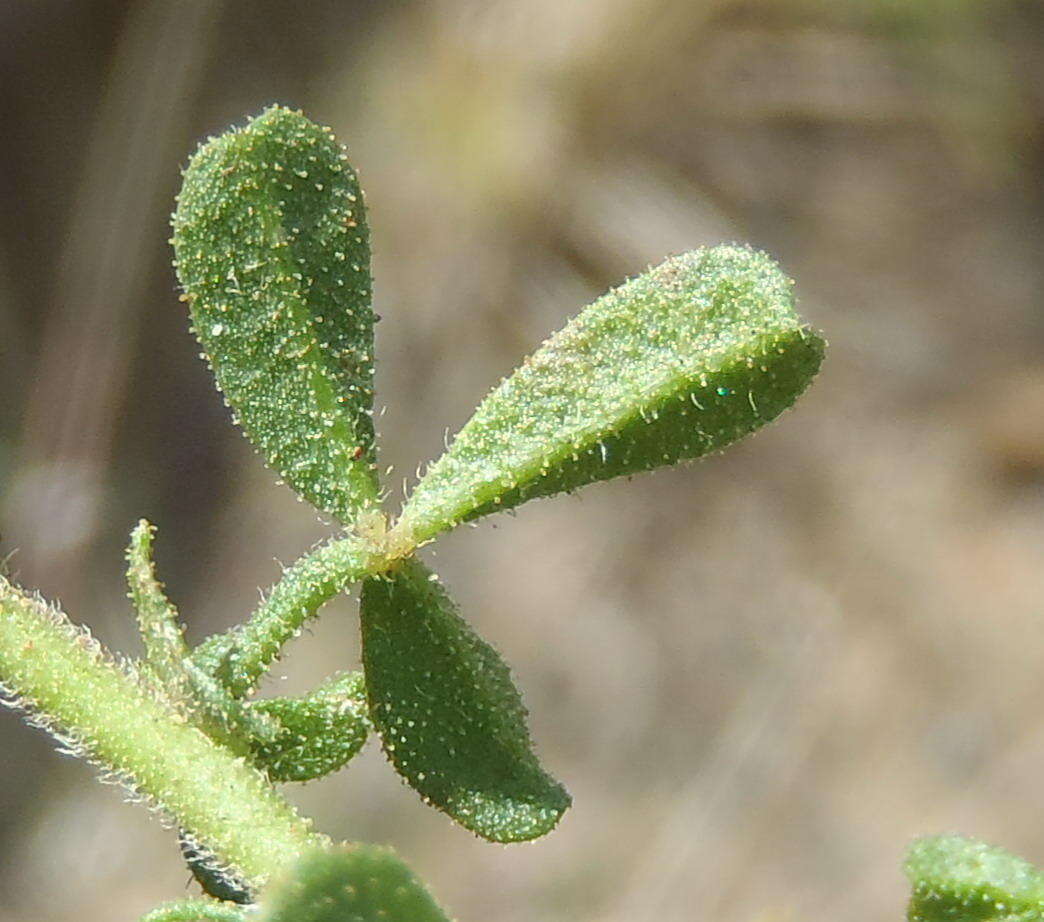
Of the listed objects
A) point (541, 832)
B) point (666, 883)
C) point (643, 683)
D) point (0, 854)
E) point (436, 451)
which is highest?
point (436, 451)

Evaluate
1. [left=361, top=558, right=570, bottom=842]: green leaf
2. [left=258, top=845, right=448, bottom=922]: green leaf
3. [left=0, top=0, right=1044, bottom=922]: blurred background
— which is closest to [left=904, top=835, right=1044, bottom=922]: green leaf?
[left=361, top=558, right=570, bottom=842]: green leaf

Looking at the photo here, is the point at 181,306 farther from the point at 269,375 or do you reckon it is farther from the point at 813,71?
the point at 269,375

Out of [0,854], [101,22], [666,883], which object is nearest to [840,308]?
[666,883]

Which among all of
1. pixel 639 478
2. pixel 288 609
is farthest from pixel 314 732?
pixel 639 478

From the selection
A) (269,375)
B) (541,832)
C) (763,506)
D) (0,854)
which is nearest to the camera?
(541,832)

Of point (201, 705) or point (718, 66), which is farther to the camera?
point (718, 66)

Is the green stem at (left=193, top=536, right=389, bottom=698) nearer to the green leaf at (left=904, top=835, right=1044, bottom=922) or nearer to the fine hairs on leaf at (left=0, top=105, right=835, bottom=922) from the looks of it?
the fine hairs on leaf at (left=0, top=105, right=835, bottom=922)

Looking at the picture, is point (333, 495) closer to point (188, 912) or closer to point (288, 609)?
point (288, 609)
